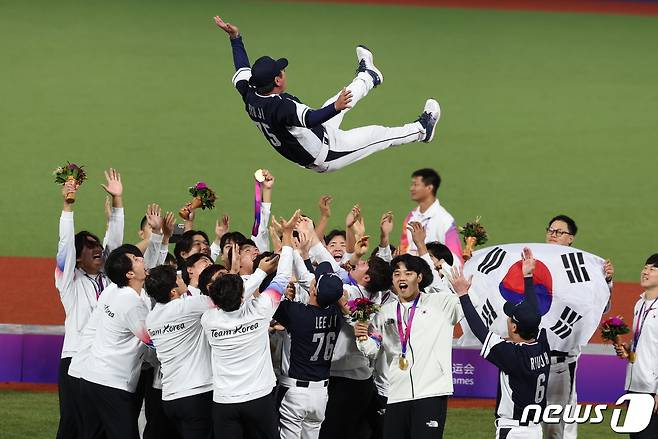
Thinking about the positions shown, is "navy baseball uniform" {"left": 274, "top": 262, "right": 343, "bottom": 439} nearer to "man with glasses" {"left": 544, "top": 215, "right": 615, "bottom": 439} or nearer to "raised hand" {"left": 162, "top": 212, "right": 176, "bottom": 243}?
"raised hand" {"left": 162, "top": 212, "right": 176, "bottom": 243}

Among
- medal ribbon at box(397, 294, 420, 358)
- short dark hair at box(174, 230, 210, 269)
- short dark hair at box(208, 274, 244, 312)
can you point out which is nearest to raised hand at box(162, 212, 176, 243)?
short dark hair at box(174, 230, 210, 269)

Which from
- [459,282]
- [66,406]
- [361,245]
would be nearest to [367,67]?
[361,245]

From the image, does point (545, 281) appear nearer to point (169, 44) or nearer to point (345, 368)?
point (345, 368)

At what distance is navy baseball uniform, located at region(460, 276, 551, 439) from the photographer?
929cm

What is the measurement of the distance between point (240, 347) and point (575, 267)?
337cm

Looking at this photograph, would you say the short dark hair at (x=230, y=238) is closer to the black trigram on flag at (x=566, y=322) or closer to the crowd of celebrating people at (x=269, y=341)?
the crowd of celebrating people at (x=269, y=341)

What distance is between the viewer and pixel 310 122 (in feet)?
31.3

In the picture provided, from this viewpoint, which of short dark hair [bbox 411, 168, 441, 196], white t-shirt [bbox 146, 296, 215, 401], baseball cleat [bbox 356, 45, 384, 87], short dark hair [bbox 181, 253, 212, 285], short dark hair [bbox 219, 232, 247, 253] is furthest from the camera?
short dark hair [bbox 411, 168, 441, 196]

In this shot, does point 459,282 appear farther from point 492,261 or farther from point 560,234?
point 560,234

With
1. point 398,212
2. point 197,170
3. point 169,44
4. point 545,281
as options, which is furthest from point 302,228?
point 169,44

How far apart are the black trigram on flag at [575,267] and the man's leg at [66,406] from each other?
4455mm

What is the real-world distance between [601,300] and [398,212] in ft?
31.1

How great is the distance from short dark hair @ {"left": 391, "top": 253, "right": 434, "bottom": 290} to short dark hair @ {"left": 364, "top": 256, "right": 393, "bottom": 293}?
1.09ft

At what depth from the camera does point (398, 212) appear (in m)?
20.3
